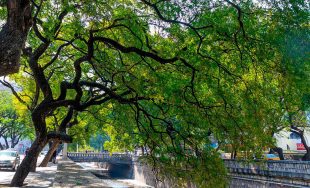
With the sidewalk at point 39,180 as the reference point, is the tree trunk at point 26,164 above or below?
above

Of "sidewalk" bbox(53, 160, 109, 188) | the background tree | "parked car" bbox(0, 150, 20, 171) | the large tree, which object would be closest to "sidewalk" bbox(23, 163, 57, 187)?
"sidewalk" bbox(53, 160, 109, 188)

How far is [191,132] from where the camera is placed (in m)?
9.23

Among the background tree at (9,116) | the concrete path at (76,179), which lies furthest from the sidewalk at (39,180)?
the background tree at (9,116)

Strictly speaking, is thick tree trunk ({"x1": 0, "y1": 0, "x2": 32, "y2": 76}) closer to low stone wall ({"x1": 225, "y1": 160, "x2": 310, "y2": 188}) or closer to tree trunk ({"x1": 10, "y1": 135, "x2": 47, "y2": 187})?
tree trunk ({"x1": 10, "y1": 135, "x2": 47, "y2": 187})

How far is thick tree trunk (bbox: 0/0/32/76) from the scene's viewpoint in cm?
501

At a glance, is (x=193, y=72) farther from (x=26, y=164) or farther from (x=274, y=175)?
(x=274, y=175)

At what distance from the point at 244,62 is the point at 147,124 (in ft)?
12.2

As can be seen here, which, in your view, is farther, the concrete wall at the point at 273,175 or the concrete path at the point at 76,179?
the concrete wall at the point at 273,175

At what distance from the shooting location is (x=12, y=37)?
512 cm

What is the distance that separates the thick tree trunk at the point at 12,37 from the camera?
5.01 meters

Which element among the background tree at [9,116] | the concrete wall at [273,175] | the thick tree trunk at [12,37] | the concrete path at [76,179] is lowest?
the concrete wall at [273,175]

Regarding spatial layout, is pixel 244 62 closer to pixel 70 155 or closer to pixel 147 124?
pixel 147 124

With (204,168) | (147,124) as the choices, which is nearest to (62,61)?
(147,124)

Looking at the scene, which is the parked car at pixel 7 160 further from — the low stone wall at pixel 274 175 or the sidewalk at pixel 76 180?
the low stone wall at pixel 274 175
